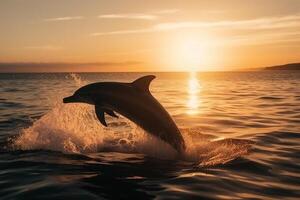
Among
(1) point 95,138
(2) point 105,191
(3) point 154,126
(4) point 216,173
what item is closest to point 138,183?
(2) point 105,191

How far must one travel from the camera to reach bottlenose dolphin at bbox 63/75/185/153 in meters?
Result: 11.8

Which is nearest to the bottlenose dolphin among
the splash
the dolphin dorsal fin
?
the dolphin dorsal fin

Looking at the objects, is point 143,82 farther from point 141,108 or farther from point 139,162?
point 139,162

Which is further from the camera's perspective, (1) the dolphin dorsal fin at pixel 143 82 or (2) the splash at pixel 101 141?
(2) the splash at pixel 101 141

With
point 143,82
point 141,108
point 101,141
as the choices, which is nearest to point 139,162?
point 141,108

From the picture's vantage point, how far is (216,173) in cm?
984

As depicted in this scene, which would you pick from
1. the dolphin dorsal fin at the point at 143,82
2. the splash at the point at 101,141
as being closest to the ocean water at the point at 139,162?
the splash at the point at 101,141

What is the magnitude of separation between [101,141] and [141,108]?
272 cm

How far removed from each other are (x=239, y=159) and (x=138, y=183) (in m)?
3.59

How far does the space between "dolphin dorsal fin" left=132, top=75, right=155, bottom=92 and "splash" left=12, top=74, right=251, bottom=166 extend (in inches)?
57.6

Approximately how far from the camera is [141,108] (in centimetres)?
1178

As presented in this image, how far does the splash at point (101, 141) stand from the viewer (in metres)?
12.0

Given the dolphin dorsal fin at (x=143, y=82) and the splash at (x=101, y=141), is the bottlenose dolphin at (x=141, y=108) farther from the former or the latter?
the splash at (x=101, y=141)

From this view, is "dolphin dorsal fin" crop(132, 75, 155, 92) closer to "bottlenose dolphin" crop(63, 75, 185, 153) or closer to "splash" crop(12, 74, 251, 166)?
"bottlenose dolphin" crop(63, 75, 185, 153)
